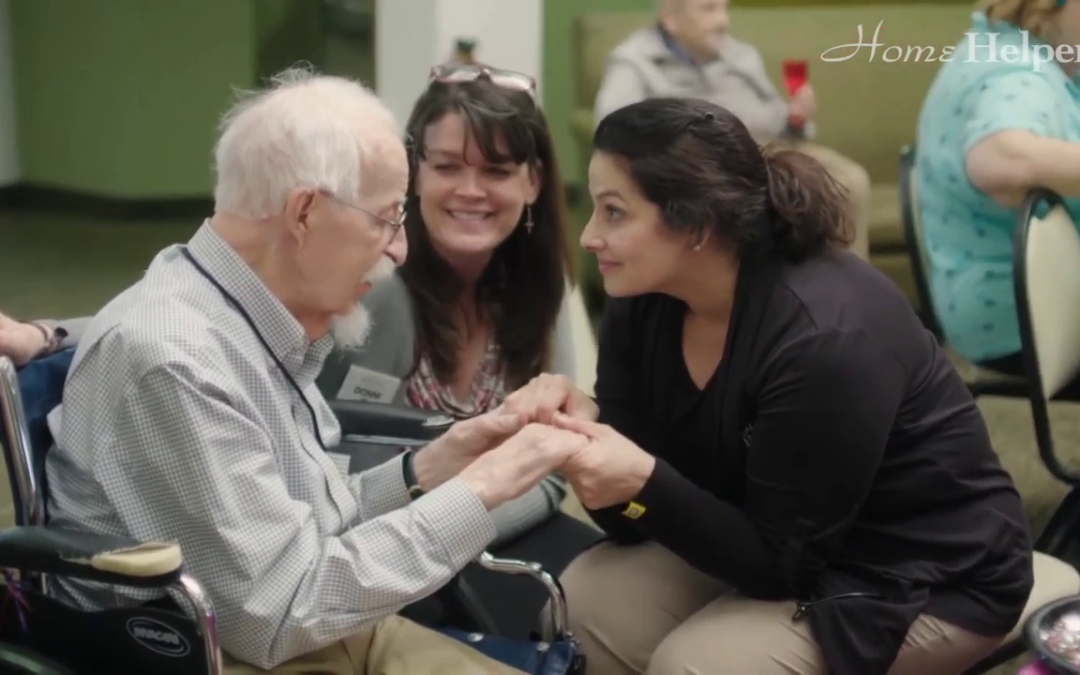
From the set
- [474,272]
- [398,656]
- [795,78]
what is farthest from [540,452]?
[795,78]

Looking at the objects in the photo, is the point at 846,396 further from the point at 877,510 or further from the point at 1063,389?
the point at 1063,389

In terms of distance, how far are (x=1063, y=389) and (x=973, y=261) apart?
0.98 ft

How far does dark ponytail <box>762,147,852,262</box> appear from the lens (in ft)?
5.34

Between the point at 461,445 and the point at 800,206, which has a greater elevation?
the point at 800,206

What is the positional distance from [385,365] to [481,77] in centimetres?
50

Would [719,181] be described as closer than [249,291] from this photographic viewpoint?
No

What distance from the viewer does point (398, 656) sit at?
153 centimetres

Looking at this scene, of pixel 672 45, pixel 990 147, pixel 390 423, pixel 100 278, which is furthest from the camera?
pixel 100 278

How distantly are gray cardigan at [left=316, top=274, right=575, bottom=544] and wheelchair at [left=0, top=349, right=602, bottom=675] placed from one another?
0.38 meters

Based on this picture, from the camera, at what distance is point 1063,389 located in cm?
245

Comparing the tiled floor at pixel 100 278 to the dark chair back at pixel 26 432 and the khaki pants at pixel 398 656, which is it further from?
the dark chair back at pixel 26 432

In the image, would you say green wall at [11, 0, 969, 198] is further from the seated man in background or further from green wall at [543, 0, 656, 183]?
the seated man in background

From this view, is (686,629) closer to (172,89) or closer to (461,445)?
(461,445)

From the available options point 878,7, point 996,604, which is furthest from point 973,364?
point 878,7
